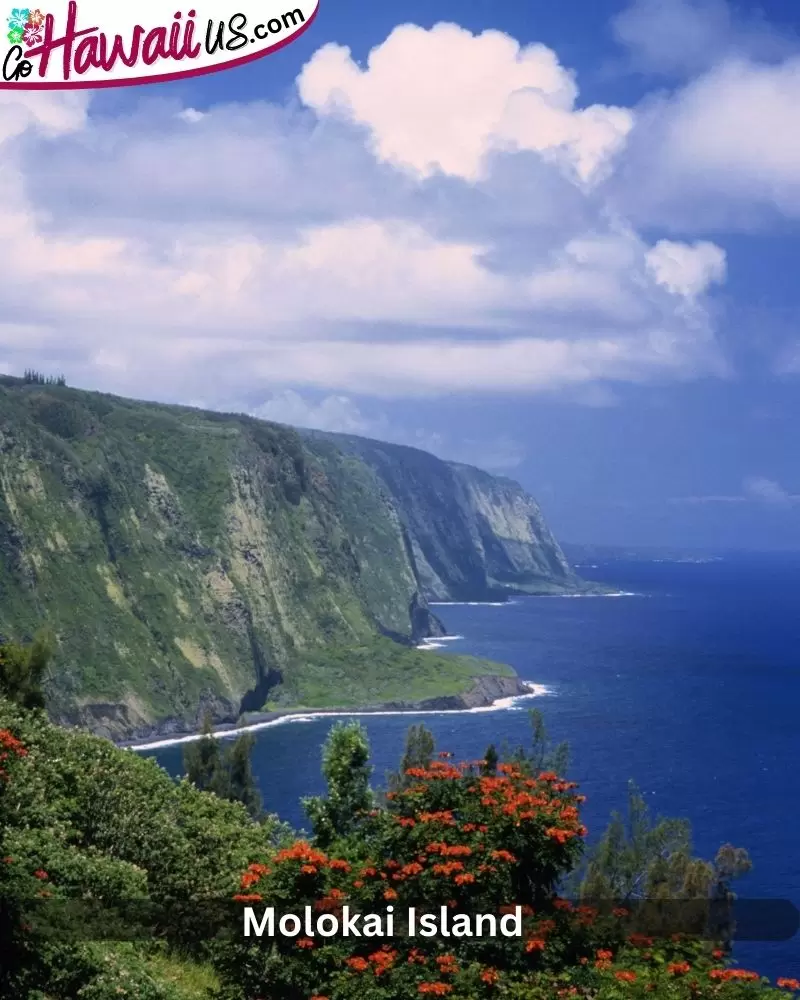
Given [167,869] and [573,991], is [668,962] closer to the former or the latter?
[573,991]

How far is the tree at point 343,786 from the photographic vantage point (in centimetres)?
3947

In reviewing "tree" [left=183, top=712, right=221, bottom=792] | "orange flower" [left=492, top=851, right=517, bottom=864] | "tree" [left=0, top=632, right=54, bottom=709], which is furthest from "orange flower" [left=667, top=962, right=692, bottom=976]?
"tree" [left=183, top=712, right=221, bottom=792]

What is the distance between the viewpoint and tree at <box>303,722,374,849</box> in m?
39.5

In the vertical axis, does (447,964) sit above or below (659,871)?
above

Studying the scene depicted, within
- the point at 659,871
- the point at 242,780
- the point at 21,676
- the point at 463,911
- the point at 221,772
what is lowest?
the point at 659,871

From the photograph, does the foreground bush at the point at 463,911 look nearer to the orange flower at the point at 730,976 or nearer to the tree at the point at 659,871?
the orange flower at the point at 730,976

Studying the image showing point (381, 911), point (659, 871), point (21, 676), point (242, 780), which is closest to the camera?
point (381, 911)

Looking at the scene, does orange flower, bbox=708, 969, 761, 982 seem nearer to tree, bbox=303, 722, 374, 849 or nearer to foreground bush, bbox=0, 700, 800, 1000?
foreground bush, bbox=0, 700, 800, 1000

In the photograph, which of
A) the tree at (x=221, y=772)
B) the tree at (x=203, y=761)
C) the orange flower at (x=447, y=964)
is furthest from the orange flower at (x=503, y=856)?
the tree at (x=203, y=761)

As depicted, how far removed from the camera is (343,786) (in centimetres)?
4059

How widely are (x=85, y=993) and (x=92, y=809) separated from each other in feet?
33.8

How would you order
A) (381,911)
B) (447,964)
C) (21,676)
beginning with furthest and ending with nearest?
(21,676), (381,911), (447,964)

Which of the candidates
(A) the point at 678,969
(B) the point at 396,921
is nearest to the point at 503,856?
(B) the point at 396,921

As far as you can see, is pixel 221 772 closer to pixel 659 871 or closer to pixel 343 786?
pixel 659 871
